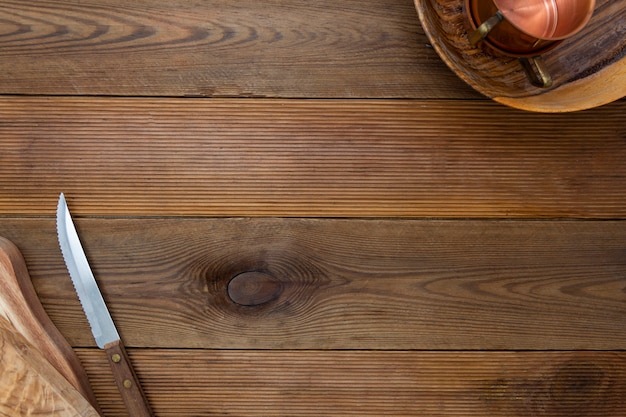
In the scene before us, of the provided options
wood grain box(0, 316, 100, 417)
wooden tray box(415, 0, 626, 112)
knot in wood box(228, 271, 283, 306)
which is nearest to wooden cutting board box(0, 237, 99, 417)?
wood grain box(0, 316, 100, 417)

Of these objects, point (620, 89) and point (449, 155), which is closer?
point (620, 89)

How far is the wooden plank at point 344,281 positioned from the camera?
71cm

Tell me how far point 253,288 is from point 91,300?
184 mm

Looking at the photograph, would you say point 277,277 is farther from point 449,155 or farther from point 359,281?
point 449,155

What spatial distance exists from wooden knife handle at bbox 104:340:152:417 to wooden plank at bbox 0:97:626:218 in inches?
6.3

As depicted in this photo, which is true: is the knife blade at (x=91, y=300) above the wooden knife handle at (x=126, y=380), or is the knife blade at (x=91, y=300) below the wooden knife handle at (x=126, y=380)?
above

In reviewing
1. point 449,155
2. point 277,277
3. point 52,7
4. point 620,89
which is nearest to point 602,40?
point 620,89

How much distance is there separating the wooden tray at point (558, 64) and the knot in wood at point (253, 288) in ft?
1.04

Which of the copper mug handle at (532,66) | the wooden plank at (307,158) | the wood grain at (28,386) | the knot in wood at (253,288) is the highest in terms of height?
the copper mug handle at (532,66)

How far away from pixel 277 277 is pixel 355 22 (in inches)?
12.3

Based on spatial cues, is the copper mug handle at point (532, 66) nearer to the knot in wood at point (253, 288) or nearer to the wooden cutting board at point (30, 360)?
the knot in wood at point (253, 288)

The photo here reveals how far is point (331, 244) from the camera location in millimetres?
716

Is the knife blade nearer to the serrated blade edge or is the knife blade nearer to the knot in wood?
the serrated blade edge

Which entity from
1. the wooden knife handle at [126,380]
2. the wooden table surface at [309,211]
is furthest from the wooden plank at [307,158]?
the wooden knife handle at [126,380]
